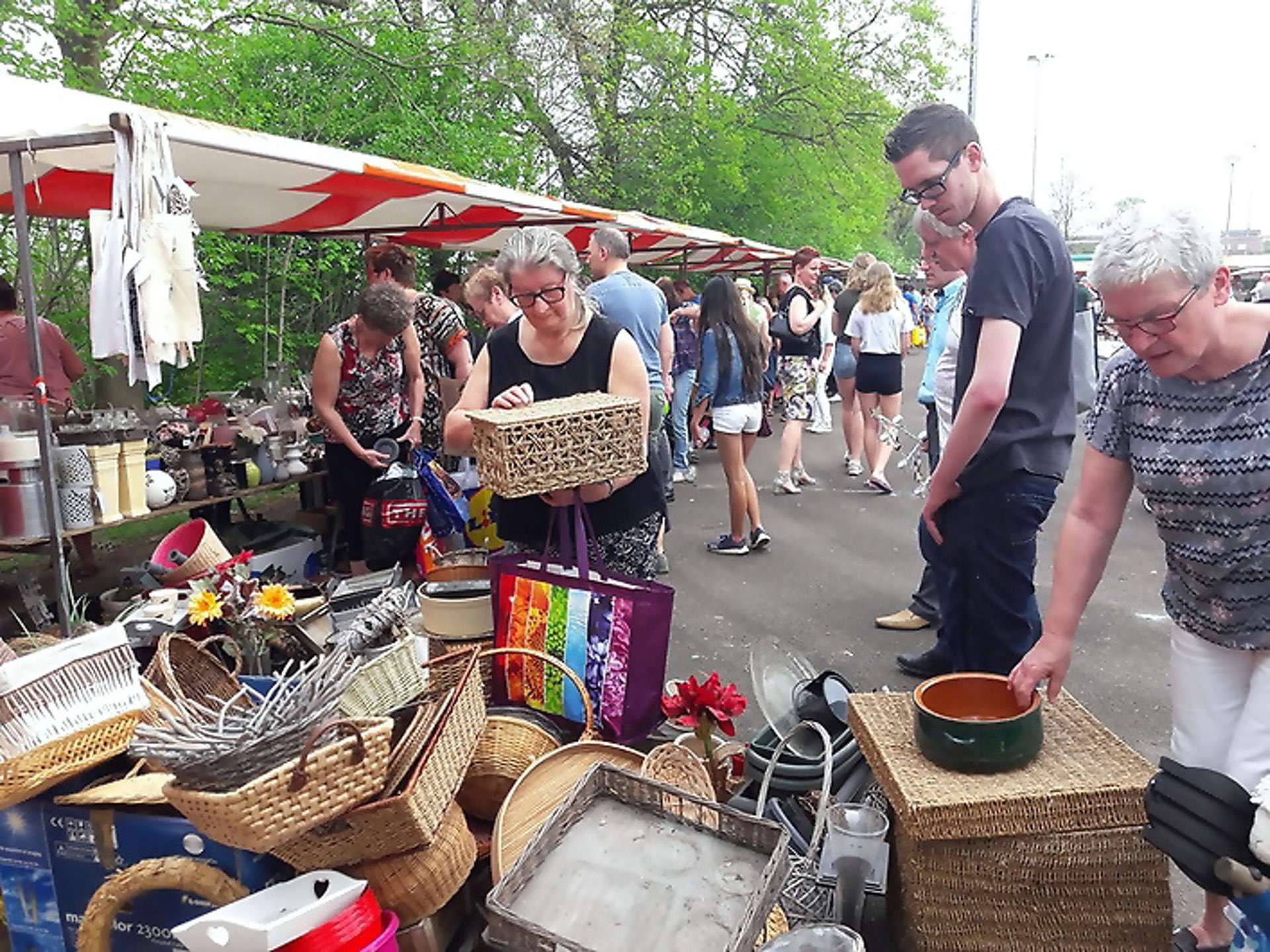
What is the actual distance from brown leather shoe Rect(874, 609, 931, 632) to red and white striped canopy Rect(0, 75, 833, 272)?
333cm

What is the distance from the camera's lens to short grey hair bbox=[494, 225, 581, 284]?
9.06 ft

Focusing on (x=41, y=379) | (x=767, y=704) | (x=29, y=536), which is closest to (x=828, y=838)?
(x=767, y=704)

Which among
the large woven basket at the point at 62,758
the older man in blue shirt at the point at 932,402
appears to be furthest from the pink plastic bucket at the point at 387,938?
the older man in blue shirt at the point at 932,402

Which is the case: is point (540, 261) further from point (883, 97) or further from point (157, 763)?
point (883, 97)

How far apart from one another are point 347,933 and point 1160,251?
2079 millimetres

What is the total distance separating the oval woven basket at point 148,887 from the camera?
2.07m

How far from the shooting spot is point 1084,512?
7.18 ft

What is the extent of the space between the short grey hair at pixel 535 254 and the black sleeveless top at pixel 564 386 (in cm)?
25

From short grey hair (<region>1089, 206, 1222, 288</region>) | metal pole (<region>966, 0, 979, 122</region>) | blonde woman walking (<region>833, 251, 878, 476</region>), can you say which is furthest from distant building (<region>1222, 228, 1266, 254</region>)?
short grey hair (<region>1089, 206, 1222, 288</region>)

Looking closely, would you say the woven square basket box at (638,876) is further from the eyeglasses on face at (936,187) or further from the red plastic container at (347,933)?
the eyeglasses on face at (936,187)

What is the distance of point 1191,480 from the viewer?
6.27 feet

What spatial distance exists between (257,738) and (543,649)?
3.69 feet

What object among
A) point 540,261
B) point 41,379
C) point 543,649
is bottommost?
point 543,649

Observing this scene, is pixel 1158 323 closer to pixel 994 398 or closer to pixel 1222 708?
pixel 994 398
